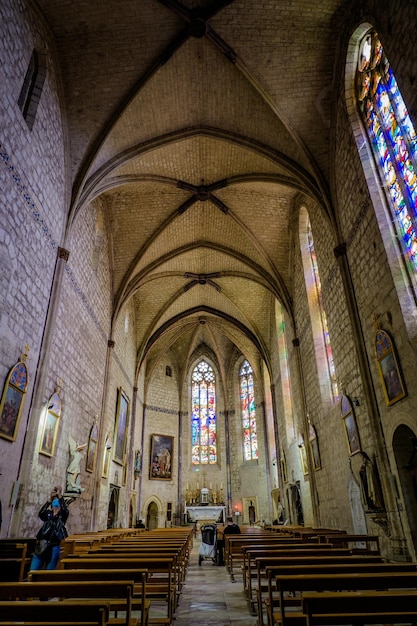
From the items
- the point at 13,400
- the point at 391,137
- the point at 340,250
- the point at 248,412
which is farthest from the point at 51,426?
the point at 248,412

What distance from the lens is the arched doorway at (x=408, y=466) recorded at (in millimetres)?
7363

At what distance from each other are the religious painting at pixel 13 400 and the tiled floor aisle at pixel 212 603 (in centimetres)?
399

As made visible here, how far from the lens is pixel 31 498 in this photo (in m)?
8.38

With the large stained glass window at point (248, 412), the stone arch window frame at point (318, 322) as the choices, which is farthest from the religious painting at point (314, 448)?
the large stained glass window at point (248, 412)

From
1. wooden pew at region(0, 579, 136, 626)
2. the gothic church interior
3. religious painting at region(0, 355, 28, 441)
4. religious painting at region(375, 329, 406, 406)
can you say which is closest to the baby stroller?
the gothic church interior

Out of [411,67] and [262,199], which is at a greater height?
[262,199]

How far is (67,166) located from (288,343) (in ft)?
35.3

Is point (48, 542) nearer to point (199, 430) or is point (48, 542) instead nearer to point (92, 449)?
point (92, 449)

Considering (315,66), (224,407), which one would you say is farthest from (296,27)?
(224,407)

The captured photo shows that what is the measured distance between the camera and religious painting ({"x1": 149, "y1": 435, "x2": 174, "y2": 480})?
24281 millimetres

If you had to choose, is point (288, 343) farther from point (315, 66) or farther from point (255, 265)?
point (315, 66)

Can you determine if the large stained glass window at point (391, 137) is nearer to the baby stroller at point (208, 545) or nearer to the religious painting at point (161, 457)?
Result: the baby stroller at point (208, 545)

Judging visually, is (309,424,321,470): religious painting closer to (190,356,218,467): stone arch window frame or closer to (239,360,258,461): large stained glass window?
(239,360,258,461): large stained glass window

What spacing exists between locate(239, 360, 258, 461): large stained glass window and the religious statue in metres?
16.2
